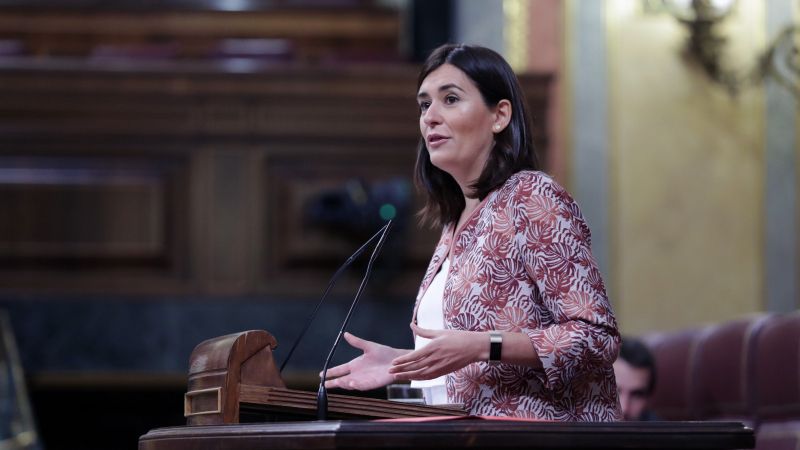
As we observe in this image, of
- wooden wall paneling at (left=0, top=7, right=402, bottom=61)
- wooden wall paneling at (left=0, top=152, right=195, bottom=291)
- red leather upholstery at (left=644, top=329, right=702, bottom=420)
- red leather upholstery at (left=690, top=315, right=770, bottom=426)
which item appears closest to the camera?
red leather upholstery at (left=690, top=315, right=770, bottom=426)

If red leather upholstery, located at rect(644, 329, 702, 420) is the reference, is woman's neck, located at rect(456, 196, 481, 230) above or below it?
above

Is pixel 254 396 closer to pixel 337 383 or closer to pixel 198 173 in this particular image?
pixel 337 383

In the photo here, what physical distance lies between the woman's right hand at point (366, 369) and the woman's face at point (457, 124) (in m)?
0.31

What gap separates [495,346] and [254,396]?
320mm

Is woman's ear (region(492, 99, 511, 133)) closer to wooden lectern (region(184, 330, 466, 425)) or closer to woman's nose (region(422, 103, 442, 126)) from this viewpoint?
woman's nose (region(422, 103, 442, 126))

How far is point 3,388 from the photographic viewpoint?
469cm

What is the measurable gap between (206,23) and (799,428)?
15.8 ft

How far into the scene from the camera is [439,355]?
1667mm

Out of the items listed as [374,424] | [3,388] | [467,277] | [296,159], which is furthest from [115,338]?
[374,424]

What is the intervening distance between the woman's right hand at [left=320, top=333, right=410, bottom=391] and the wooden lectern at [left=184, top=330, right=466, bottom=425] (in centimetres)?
13

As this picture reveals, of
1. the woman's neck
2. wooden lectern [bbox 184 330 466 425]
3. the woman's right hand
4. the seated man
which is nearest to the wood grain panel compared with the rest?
the seated man

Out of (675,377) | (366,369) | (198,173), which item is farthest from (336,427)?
(198,173)

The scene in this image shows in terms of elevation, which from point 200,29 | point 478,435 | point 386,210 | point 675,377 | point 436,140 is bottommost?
point 675,377

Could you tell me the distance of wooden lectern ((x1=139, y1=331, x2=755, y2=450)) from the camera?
1.53 m
